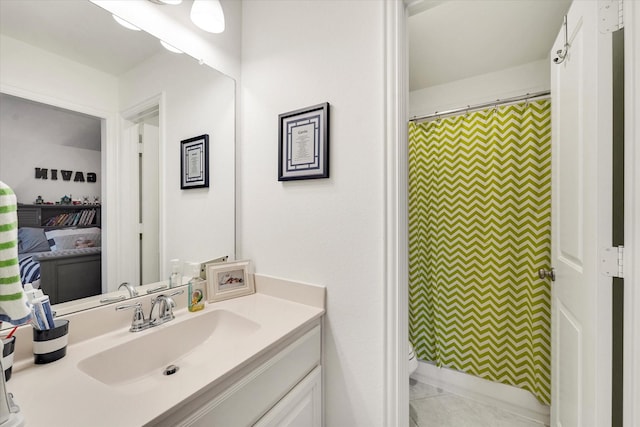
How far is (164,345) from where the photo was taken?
92cm

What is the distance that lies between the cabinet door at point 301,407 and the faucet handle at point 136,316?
0.52 m

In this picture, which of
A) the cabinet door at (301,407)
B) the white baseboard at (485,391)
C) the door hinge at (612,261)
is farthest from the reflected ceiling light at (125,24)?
the white baseboard at (485,391)

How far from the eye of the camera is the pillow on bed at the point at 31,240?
756 mm

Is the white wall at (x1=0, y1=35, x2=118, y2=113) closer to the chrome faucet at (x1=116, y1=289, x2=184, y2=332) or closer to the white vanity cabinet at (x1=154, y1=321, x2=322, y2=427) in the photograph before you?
the chrome faucet at (x1=116, y1=289, x2=184, y2=332)

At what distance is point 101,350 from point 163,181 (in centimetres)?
66

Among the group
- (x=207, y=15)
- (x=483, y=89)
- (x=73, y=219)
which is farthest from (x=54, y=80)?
(x=483, y=89)

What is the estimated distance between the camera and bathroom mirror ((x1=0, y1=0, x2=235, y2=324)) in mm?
793

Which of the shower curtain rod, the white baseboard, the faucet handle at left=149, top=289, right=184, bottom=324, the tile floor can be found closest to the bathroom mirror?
the faucet handle at left=149, top=289, right=184, bottom=324

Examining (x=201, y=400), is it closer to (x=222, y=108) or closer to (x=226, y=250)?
(x=226, y=250)

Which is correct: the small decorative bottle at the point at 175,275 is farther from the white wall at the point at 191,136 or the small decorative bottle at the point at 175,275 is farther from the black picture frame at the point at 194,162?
the black picture frame at the point at 194,162

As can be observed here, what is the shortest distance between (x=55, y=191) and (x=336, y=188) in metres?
0.95

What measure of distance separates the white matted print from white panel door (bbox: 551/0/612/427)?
1291 millimetres

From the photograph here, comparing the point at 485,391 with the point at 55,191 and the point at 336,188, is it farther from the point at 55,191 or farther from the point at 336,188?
the point at 55,191

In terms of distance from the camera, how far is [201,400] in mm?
640
